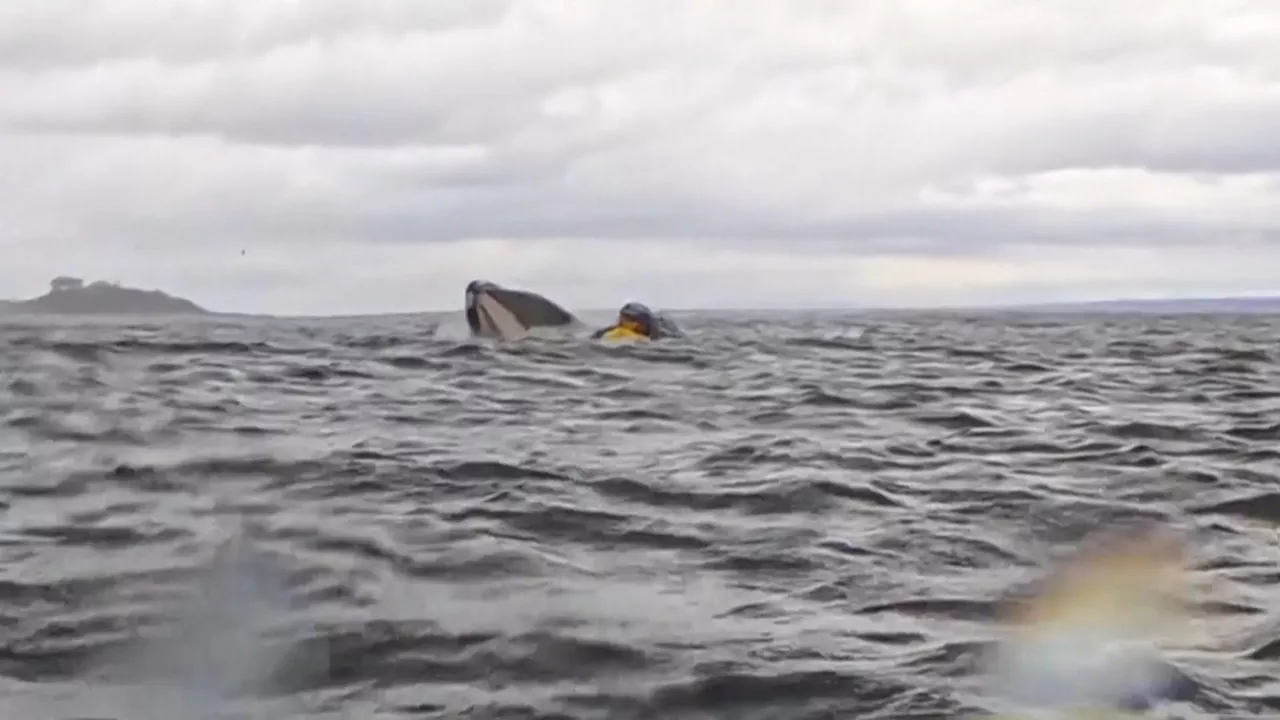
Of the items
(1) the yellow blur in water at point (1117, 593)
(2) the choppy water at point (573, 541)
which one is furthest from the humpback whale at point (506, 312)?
(1) the yellow blur in water at point (1117, 593)

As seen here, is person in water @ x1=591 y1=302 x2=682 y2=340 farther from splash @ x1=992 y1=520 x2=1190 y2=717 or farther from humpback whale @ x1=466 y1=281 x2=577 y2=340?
splash @ x1=992 y1=520 x2=1190 y2=717

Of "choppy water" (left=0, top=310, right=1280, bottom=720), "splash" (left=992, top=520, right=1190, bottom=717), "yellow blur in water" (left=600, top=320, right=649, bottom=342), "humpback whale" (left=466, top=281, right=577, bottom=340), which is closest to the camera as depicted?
"splash" (left=992, top=520, right=1190, bottom=717)

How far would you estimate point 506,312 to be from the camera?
29141 mm

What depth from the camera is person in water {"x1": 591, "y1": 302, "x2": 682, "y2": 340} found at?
27.4m

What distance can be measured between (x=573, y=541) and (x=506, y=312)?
21.0 metres

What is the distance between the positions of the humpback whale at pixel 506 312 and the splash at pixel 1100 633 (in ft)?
69.1

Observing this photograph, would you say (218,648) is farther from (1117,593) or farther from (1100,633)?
(1117,593)

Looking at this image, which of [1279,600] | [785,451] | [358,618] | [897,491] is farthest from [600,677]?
[785,451]

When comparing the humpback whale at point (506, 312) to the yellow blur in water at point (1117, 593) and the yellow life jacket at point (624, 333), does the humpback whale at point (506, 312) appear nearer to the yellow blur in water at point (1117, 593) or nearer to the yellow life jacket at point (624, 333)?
→ the yellow life jacket at point (624, 333)

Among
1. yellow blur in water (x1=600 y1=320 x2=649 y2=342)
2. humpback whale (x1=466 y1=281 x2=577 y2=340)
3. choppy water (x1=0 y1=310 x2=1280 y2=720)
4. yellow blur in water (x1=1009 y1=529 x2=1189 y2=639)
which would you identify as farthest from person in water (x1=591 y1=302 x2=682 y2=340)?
yellow blur in water (x1=1009 y1=529 x2=1189 y2=639)

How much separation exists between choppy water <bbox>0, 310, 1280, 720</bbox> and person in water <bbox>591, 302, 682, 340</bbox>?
9.94 m

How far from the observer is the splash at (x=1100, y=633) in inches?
215

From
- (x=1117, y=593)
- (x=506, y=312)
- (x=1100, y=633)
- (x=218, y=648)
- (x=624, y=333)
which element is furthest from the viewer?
(x=506, y=312)

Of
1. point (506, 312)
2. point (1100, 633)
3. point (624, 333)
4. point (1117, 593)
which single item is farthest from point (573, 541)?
point (506, 312)
